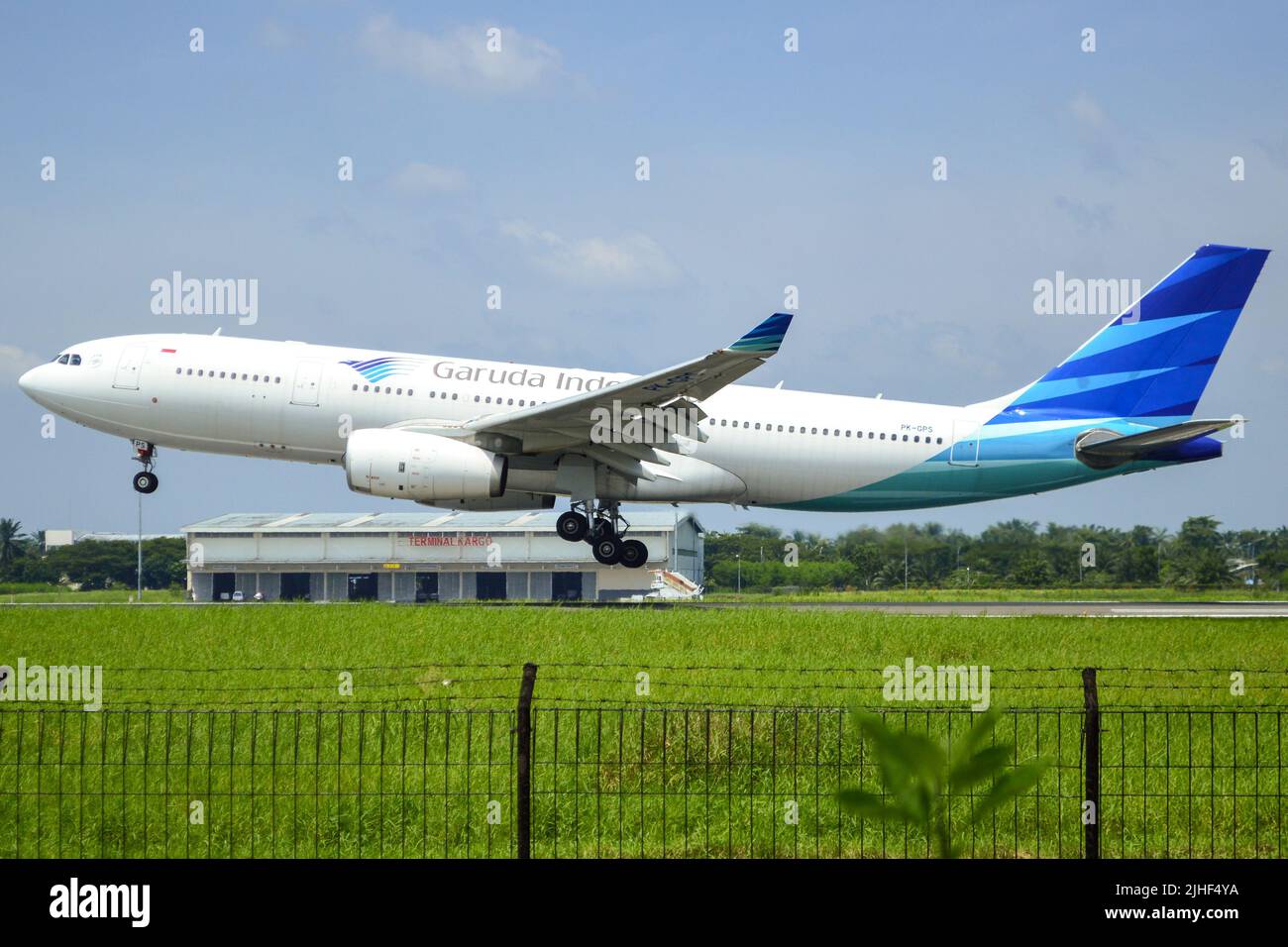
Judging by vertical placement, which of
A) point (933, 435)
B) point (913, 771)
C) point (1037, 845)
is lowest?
point (1037, 845)

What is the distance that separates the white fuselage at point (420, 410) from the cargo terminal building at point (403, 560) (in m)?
15.7

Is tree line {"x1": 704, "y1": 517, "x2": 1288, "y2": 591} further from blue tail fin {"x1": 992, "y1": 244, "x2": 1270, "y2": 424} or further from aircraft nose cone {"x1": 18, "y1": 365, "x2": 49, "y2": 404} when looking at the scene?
aircraft nose cone {"x1": 18, "y1": 365, "x2": 49, "y2": 404}

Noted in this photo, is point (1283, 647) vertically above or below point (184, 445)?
below

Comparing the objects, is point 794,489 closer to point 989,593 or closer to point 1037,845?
point 989,593

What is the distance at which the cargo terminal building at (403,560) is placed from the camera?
48031 mm

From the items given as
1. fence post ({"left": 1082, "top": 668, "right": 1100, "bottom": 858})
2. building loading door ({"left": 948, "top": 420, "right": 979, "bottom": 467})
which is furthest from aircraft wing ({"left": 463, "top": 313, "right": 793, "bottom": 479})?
fence post ({"left": 1082, "top": 668, "right": 1100, "bottom": 858})

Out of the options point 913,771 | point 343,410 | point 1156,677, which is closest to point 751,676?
point 1156,677

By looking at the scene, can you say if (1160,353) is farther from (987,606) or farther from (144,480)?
(144,480)

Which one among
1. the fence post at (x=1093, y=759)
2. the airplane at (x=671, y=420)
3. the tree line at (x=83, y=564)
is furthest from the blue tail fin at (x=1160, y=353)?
the tree line at (x=83, y=564)

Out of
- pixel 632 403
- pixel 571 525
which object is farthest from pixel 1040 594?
pixel 632 403

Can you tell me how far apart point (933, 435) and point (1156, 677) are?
14.0m

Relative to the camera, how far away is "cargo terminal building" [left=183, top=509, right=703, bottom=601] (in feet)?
158

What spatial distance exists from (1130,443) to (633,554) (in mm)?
11877
